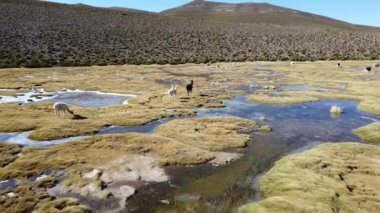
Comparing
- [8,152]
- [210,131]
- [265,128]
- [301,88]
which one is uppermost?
[301,88]

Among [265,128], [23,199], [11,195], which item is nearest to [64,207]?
[23,199]

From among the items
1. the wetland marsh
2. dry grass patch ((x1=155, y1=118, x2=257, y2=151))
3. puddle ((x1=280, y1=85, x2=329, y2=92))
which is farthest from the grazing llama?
puddle ((x1=280, y1=85, x2=329, y2=92))

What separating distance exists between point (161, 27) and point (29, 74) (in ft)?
253

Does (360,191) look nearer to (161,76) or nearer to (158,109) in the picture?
(158,109)

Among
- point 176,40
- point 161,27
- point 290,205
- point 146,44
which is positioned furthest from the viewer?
point 161,27

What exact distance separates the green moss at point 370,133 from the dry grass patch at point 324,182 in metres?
2.48

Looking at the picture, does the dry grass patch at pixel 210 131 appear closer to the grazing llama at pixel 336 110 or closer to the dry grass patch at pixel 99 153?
the dry grass patch at pixel 99 153

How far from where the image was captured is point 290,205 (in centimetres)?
1620

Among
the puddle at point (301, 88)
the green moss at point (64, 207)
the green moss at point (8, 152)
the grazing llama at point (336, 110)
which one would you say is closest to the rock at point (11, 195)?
the green moss at point (64, 207)

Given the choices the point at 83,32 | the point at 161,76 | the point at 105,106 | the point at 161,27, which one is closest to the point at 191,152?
the point at 105,106

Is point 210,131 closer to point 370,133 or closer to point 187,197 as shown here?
point 370,133

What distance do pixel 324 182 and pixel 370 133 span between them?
11.2 metres

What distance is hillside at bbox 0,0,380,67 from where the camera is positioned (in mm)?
93331

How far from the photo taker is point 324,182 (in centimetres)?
1883
